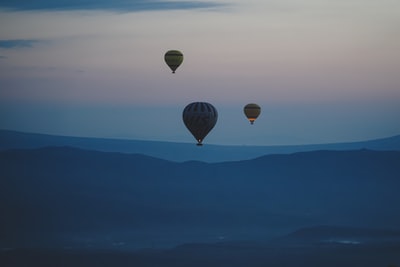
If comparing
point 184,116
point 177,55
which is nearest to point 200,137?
point 184,116

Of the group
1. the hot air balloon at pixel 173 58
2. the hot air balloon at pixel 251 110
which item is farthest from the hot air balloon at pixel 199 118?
the hot air balloon at pixel 251 110

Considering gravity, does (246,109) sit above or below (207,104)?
above

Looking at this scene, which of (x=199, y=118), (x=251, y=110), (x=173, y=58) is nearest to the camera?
(x=199, y=118)

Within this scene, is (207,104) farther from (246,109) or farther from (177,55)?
(246,109)

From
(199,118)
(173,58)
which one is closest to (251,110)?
(173,58)

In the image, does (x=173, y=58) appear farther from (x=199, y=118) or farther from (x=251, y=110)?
(x=251, y=110)

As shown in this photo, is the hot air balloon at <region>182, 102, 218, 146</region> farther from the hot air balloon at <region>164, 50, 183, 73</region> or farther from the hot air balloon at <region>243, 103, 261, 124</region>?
the hot air balloon at <region>243, 103, 261, 124</region>
